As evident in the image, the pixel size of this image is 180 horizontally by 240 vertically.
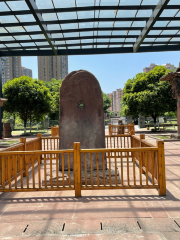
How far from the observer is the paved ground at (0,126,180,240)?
2662mm

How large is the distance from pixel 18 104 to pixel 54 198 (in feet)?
67.3

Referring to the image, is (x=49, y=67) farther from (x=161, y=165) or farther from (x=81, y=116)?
(x=161, y=165)

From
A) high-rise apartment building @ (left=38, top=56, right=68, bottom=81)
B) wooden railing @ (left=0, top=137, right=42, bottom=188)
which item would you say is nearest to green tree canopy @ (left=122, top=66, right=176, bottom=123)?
wooden railing @ (left=0, top=137, right=42, bottom=188)

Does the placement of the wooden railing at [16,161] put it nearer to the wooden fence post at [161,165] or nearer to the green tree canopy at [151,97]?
the wooden fence post at [161,165]

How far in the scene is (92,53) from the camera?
17922mm

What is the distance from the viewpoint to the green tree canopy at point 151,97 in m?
21.2

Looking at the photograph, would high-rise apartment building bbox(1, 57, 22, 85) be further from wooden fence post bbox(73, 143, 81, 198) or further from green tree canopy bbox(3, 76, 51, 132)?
wooden fence post bbox(73, 143, 81, 198)

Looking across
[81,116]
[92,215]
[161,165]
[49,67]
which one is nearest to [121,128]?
[81,116]

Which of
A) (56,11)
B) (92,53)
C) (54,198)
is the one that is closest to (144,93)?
(92,53)

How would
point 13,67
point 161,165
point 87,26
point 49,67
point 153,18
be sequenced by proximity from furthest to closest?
point 13,67 → point 49,67 → point 87,26 → point 153,18 → point 161,165

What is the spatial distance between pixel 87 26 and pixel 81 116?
1091 cm

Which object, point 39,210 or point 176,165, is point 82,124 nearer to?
point 39,210

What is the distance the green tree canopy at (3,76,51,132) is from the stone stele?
18.7 m

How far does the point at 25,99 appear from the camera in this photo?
74.9ft
